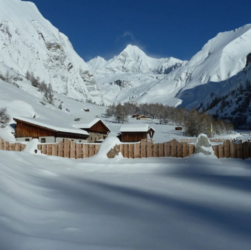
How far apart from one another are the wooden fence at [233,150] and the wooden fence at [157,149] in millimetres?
1338

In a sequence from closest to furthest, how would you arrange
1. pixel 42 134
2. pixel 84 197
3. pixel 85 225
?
1. pixel 85 225
2. pixel 84 197
3. pixel 42 134

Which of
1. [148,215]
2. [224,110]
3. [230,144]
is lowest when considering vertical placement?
[148,215]

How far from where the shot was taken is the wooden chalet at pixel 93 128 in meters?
42.4

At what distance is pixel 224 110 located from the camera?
16088 cm

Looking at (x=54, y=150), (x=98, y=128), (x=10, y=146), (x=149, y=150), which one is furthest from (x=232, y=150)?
(x=98, y=128)

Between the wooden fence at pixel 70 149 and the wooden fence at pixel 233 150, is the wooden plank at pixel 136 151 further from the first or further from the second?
the wooden fence at pixel 233 150

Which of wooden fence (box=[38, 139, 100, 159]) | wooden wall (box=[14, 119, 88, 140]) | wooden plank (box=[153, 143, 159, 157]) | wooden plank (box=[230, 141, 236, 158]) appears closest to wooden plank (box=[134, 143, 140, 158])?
wooden plank (box=[153, 143, 159, 157])

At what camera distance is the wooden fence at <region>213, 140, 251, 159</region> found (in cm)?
1406

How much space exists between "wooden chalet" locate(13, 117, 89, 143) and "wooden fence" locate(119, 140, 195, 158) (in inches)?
836

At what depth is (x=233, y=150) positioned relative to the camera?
46.9 feet

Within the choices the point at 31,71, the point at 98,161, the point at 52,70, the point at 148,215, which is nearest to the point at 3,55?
the point at 31,71

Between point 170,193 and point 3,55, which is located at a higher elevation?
point 3,55

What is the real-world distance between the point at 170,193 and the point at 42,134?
3114cm

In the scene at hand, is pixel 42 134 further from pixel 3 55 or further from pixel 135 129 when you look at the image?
pixel 3 55
